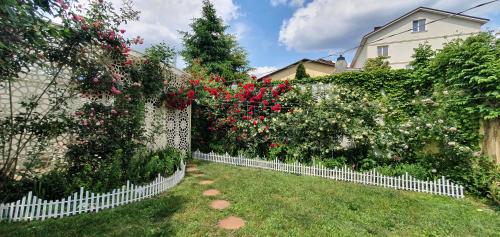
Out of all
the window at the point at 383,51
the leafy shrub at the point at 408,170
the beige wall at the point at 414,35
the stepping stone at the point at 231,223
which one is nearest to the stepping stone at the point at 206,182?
the stepping stone at the point at 231,223

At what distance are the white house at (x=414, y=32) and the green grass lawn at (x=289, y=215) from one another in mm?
16346

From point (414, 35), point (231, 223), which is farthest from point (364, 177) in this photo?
point (414, 35)

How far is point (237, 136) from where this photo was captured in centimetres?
751

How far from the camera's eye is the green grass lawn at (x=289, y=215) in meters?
2.83

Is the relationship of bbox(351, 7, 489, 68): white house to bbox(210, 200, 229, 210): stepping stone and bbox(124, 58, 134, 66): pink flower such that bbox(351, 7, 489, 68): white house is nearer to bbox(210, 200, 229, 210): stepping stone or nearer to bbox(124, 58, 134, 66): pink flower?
bbox(124, 58, 134, 66): pink flower

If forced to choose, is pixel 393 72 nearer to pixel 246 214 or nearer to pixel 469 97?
pixel 469 97

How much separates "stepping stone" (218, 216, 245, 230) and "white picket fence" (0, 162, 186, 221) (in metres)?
1.75

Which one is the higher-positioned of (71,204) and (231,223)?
(71,204)

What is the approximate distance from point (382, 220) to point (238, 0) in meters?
6.96

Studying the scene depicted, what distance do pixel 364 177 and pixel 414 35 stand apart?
1843 cm

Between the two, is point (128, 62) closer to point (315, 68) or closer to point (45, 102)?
point (45, 102)

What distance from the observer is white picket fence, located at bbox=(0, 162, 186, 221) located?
2.93 meters

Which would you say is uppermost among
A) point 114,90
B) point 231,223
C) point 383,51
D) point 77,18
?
point 383,51

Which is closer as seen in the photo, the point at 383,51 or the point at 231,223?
the point at 231,223
